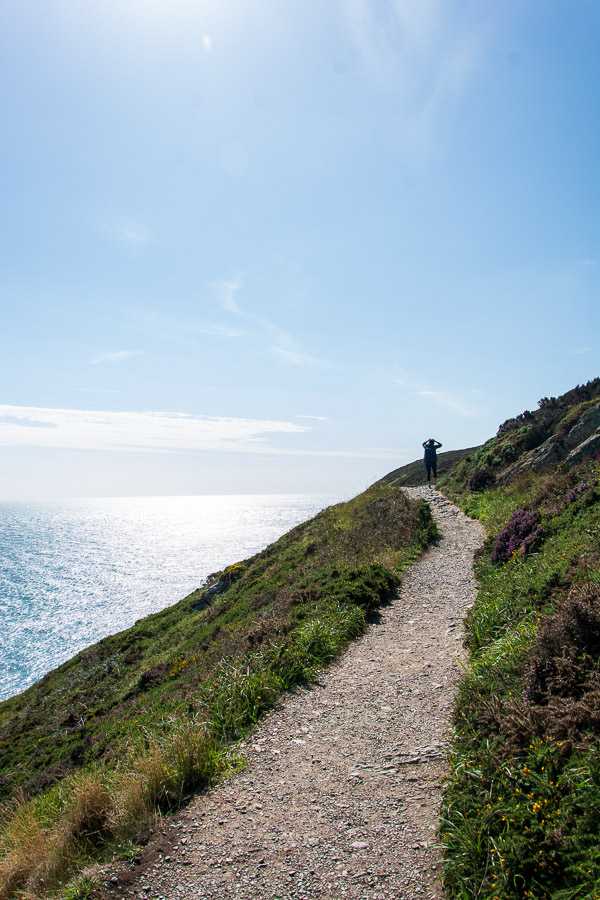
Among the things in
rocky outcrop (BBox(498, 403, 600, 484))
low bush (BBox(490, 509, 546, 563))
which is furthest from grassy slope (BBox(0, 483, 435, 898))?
rocky outcrop (BBox(498, 403, 600, 484))

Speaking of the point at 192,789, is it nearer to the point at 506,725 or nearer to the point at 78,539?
the point at 506,725

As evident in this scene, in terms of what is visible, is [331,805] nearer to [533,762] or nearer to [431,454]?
[533,762]

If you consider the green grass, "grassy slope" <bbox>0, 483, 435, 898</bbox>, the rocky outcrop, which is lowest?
"grassy slope" <bbox>0, 483, 435, 898</bbox>

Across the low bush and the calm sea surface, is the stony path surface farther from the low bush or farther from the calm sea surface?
the calm sea surface

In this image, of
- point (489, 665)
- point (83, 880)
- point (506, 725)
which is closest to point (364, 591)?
point (489, 665)

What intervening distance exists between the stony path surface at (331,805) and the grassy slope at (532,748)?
1.59ft

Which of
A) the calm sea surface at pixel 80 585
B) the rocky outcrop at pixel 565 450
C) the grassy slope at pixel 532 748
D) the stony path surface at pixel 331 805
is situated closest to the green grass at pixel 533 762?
the grassy slope at pixel 532 748

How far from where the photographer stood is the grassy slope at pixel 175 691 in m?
5.32

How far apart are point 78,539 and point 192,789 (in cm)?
16388

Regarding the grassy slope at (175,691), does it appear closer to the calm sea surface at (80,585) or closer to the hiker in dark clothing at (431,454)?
the hiker in dark clothing at (431,454)

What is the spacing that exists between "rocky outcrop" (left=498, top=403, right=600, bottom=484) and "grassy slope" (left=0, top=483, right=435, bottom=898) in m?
5.70

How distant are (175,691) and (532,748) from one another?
1089cm

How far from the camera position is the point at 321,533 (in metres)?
25.9

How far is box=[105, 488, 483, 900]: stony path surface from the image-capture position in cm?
407
